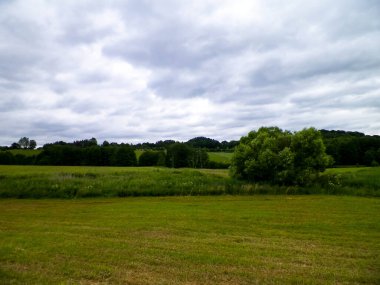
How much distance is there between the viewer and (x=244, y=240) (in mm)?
10422

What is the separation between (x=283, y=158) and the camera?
104ft

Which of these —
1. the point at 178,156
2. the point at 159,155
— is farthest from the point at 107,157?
the point at 178,156

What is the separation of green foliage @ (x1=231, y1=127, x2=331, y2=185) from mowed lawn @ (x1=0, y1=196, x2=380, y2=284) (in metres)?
16.6

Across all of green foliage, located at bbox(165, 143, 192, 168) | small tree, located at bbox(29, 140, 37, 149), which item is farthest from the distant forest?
small tree, located at bbox(29, 140, 37, 149)

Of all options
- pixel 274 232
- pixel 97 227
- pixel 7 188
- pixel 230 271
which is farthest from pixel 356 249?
pixel 7 188

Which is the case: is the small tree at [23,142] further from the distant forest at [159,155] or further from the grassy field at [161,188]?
the grassy field at [161,188]

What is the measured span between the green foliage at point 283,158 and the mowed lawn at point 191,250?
16.6 m

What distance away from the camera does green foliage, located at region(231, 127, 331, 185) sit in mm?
31594

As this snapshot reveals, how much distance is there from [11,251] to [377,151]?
74.4 m

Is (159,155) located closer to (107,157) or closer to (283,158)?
(107,157)

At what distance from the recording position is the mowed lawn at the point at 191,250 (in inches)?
272

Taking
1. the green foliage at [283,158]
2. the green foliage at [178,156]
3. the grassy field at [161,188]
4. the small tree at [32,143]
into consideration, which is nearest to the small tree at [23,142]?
the small tree at [32,143]

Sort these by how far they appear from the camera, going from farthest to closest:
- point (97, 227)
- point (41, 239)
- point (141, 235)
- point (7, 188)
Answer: point (7, 188) → point (97, 227) → point (141, 235) → point (41, 239)

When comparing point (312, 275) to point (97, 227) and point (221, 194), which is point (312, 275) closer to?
point (97, 227)
